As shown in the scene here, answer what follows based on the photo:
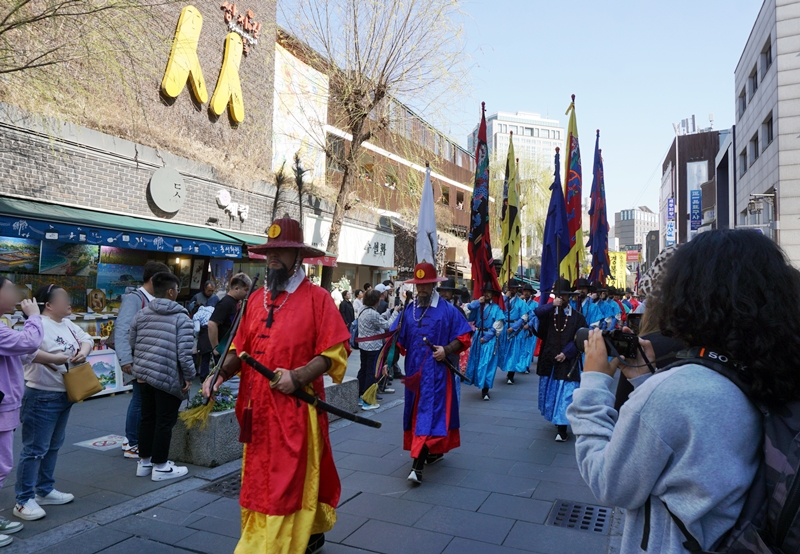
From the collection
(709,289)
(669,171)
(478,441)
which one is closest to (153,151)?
(478,441)

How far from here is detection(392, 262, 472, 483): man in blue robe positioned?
547 centimetres

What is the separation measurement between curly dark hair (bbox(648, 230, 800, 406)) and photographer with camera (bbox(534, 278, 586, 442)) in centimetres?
541

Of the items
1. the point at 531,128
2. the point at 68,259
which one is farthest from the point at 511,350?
the point at 531,128

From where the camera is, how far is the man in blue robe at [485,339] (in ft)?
31.9

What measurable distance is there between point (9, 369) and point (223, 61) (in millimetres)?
13075

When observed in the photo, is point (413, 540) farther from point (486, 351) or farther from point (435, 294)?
point (486, 351)

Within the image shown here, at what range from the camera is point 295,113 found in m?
18.7

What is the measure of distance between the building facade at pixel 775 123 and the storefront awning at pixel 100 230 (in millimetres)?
19666

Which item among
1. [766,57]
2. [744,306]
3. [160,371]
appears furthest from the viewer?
[766,57]

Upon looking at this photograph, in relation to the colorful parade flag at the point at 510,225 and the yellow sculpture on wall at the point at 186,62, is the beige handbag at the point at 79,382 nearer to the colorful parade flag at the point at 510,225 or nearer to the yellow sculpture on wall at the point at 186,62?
the colorful parade flag at the point at 510,225

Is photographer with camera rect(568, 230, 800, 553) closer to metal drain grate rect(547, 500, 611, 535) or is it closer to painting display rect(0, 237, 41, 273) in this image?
metal drain grate rect(547, 500, 611, 535)

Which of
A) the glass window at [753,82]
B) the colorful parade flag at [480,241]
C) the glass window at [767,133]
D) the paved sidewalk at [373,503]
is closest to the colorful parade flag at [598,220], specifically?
the colorful parade flag at [480,241]

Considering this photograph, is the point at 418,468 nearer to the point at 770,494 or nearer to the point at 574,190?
the point at 770,494

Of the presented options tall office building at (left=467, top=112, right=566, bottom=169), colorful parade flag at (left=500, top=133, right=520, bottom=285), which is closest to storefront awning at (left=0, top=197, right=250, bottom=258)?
colorful parade flag at (left=500, top=133, right=520, bottom=285)
